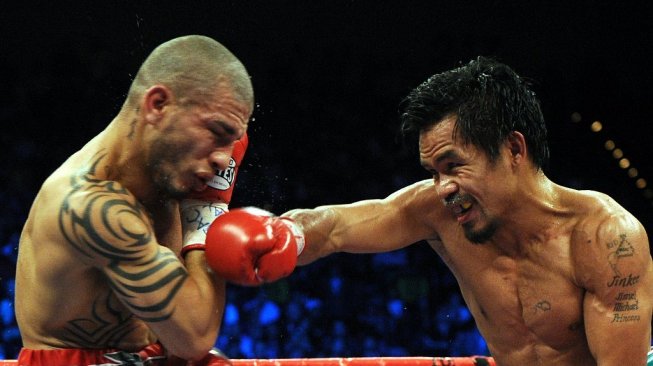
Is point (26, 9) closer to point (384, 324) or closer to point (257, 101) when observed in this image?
point (257, 101)

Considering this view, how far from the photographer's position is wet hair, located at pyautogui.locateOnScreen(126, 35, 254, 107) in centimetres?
151

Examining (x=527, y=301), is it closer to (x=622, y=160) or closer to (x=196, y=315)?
(x=196, y=315)

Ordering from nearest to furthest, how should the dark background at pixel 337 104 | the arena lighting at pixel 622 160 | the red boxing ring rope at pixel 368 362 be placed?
the red boxing ring rope at pixel 368 362
the dark background at pixel 337 104
the arena lighting at pixel 622 160

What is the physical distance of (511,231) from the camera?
2.00 m

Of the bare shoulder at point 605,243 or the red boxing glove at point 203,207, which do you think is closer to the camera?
the red boxing glove at point 203,207

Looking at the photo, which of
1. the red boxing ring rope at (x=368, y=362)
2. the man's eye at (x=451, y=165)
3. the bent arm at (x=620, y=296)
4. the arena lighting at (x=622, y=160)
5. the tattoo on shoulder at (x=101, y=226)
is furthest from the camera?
the arena lighting at (x=622, y=160)

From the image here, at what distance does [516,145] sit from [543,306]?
411 mm

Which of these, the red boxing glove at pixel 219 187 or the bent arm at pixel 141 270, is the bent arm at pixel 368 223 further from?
the bent arm at pixel 141 270

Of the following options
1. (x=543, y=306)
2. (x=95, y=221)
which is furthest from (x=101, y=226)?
(x=543, y=306)

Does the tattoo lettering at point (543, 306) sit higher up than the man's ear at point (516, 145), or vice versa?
the man's ear at point (516, 145)

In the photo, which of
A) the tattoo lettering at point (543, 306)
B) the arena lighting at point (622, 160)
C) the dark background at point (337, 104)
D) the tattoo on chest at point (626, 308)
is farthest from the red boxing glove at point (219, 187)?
the arena lighting at point (622, 160)

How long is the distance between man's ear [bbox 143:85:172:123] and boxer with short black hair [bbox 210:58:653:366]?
576 mm

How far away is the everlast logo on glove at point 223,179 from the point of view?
160cm

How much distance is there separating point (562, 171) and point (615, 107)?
0.56 m
